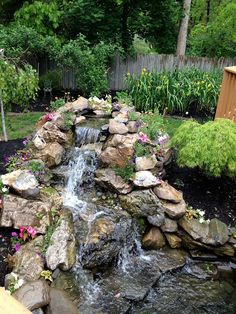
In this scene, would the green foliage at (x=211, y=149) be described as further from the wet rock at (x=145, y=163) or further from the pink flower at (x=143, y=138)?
the pink flower at (x=143, y=138)

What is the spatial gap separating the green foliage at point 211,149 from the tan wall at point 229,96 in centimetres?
109

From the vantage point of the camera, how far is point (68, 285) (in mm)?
4605

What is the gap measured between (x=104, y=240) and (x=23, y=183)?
1.42 meters

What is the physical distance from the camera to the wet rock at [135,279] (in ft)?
Result: 15.6

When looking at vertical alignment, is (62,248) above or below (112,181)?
below

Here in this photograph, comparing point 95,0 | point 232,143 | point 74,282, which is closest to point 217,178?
point 232,143

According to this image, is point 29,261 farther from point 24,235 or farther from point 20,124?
point 20,124

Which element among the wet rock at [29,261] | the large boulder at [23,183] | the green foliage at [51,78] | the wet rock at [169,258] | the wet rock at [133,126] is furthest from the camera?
the green foliage at [51,78]

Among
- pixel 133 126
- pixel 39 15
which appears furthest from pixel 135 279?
pixel 39 15

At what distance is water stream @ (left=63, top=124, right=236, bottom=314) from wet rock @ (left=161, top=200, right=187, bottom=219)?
1.76ft

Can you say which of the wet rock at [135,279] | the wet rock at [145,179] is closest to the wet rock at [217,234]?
the wet rock at [135,279]

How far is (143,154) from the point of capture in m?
6.14

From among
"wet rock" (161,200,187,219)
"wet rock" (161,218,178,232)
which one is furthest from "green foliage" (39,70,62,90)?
"wet rock" (161,218,178,232)

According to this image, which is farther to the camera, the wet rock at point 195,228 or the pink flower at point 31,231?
the wet rock at point 195,228
